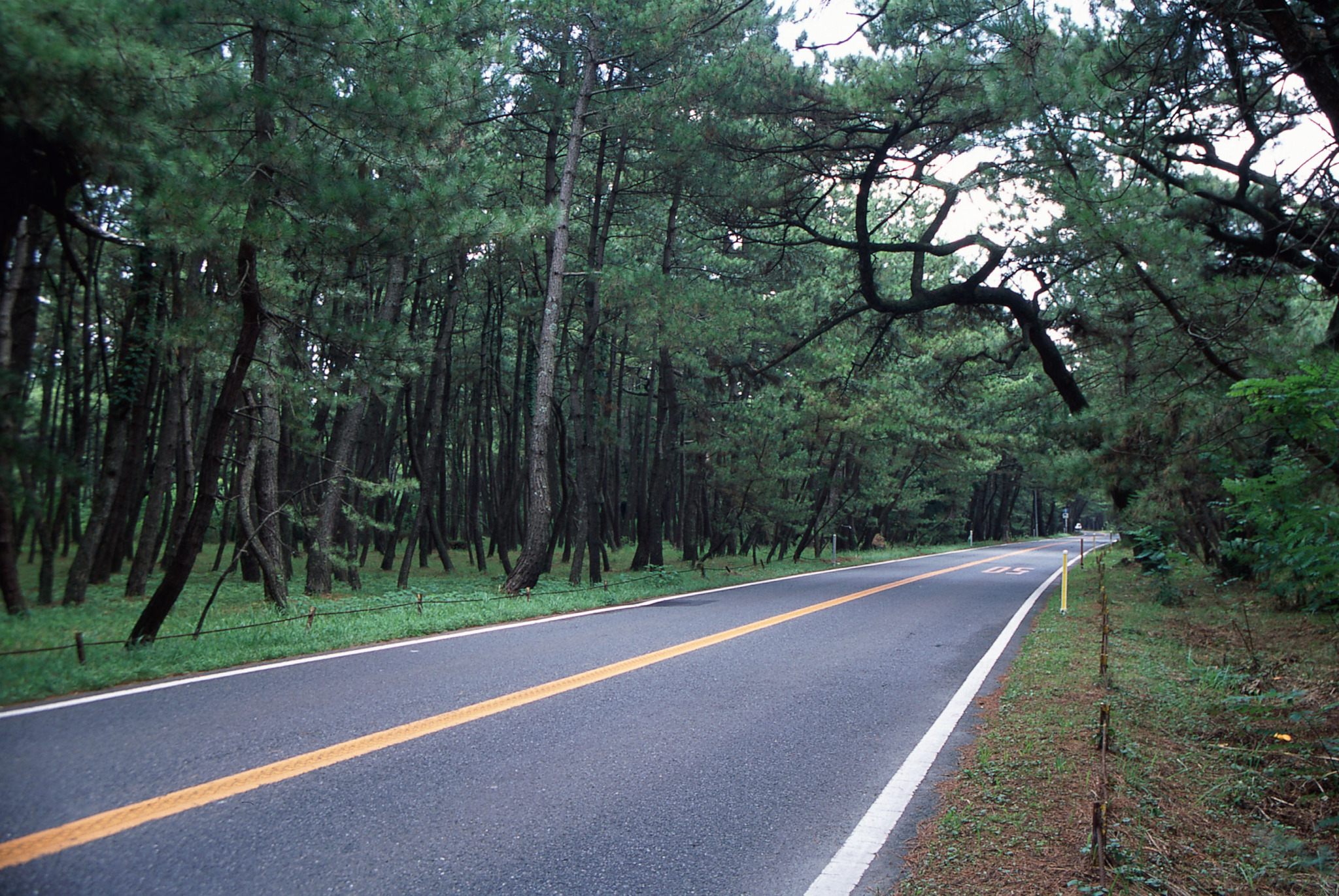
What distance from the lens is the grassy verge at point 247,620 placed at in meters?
6.75

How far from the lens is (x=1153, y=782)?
4449 mm

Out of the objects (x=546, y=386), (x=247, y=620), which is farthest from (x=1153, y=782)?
(x=546, y=386)

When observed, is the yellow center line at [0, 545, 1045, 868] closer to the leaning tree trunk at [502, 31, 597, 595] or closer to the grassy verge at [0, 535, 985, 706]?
the grassy verge at [0, 535, 985, 706]

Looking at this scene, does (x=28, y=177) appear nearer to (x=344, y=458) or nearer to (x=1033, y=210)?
(x=344, y=458)

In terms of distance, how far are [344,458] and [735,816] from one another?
1420 centimetres

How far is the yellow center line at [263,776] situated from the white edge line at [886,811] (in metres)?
2.75

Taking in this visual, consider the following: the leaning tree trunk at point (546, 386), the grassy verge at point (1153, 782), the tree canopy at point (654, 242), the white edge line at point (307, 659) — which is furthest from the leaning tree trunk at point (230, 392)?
the grassy verge at point (1153, 782)

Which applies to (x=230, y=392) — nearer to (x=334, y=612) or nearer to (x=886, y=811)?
(x=334, y=612)

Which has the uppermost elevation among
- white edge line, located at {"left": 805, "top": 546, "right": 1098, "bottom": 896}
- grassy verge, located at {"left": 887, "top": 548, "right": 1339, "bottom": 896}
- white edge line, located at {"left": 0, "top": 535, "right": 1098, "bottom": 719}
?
white edge line, located at {"left": 0, "top": 535, "right": 1098, "bottom": 719}

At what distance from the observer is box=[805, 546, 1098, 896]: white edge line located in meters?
3.29

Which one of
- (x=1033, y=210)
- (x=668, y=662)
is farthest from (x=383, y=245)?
(x=1033, y=210)

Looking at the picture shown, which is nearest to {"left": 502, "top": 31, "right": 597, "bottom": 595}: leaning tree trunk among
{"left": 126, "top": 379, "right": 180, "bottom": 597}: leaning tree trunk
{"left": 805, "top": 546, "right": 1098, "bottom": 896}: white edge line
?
{"left": 126, "top": 379, "right": 180, "bottom": 597}: leaning tree trunk

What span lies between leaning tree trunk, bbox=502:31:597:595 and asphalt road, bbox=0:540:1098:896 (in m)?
6.71

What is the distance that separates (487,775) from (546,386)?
38.4 feet
